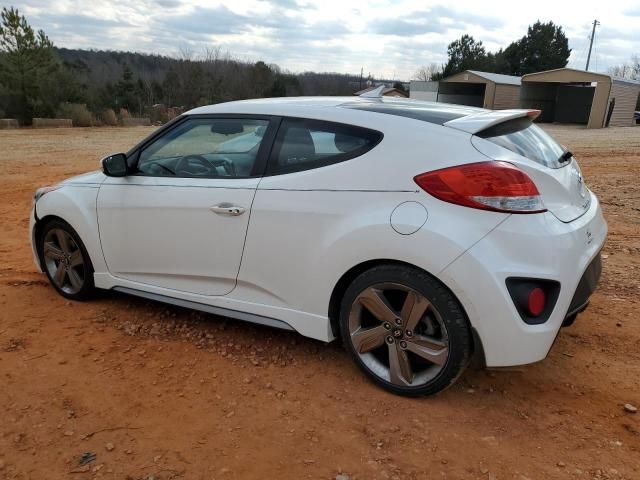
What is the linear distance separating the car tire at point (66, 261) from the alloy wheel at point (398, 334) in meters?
2.34

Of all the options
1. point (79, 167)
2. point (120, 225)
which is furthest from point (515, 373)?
point (79, 167)

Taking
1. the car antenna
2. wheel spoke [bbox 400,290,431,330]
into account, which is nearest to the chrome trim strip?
wheel spoke [bbox 400,290,431,330]

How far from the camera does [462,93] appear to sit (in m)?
42.1

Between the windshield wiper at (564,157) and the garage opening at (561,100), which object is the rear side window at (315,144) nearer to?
the windshield wiper at (564,157)

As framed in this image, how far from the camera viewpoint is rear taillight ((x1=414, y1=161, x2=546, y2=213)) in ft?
8.23

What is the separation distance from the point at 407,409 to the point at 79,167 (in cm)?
1158

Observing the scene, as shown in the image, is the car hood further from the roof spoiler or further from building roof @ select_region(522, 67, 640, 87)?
building roof @ select_region(522, 67, 640, 87)

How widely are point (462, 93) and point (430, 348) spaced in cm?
4264

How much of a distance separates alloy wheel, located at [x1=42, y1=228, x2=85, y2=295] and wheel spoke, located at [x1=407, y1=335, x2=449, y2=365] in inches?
108

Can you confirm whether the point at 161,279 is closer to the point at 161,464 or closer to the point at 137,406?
the point at 137,406

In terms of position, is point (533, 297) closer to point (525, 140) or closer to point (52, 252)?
point (525, 140)

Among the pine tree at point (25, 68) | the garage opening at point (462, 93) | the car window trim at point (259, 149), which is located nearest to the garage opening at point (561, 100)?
the garage opening at point (462, 93)

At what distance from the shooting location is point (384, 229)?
269cm

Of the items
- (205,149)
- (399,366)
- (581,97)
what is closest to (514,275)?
(399,366)
